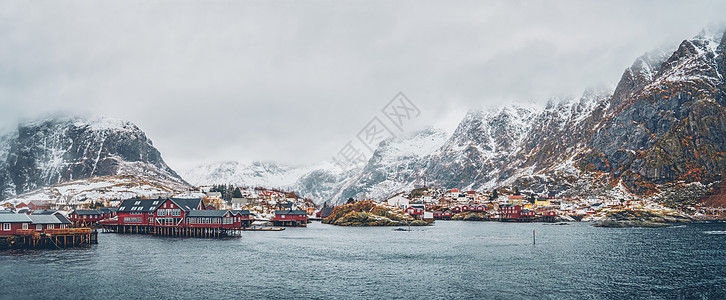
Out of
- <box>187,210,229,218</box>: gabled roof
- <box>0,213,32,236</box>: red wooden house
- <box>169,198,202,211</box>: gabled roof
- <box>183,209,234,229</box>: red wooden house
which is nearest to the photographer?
<box>0,213,32,236</box>: red wooden house

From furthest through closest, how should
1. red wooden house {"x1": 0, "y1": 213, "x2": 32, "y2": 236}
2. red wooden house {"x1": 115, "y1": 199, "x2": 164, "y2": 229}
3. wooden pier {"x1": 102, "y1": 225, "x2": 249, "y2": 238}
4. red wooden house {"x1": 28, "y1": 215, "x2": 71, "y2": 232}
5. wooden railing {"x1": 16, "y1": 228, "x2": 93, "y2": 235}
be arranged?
red wooden house {"x1": 115, "y1": 199, "x2": 164, "y2": 229} < wooden pier {"x1": 102, "y1": 225, "x2": 249, "y2": 238} < red wooden house {"x1": 28, "y1": 215, "x2": 71, "y2": 232} < wooden railing {"x1": 16, "y1": 228, "x2": 93, "y2": 235} < red wooden house {"x1": 0, "y1": 213, "x2": 32, "y2": 236}

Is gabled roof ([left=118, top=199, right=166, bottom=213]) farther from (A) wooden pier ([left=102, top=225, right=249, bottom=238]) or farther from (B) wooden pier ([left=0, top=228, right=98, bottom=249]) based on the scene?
(B) wooden pier ([left=0, top=228, right=98, bottom=249])

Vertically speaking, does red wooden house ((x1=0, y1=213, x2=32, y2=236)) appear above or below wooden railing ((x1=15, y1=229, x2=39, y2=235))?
above

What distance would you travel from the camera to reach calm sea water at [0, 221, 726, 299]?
2474 inches

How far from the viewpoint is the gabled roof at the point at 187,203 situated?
15627cm

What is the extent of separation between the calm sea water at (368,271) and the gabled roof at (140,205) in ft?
134

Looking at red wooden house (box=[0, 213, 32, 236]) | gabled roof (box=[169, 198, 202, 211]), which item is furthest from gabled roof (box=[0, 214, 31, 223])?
gabled roof (box=[169, 198, 202, 211])

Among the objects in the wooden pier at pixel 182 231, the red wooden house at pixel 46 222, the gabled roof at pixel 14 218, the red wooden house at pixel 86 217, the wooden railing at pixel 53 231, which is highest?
the gabled roof at pixel 14 218

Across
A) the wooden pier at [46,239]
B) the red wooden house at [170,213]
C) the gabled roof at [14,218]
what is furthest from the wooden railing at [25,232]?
the red wooden house at [170,213]

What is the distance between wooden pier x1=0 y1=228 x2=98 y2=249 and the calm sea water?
547cm

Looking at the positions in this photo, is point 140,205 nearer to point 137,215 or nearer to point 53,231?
point 137,215

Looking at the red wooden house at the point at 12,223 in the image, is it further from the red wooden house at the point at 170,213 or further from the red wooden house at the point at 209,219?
the red wooden house at the point at 209,219

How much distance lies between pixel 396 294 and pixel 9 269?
60.8m

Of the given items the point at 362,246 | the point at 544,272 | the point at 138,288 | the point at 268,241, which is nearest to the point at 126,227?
the point at 268,241
